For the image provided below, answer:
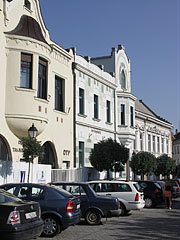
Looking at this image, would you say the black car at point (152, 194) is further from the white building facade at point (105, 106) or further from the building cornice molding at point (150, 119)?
the building cornice molding at point (150, 119)

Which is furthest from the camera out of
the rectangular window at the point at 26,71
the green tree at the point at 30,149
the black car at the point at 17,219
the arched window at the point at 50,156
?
the arched window at the point at 50,156

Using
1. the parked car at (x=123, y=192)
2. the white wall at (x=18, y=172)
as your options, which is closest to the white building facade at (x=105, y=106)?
the white wall at (x=18, y=172)

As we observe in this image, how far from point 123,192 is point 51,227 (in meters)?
5.82

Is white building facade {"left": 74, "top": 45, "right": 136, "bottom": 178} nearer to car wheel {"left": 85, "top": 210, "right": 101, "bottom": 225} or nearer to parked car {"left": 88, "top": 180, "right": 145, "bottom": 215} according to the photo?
parked car {"left": 88, "top": 180, "right": 145, "bottom": 215}

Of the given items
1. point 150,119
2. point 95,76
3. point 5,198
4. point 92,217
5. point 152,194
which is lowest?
point 92,217

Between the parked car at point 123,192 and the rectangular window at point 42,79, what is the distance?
623 centimetres

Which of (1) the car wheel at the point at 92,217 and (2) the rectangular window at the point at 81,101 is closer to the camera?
(1) the car wheel at the point at 92,217

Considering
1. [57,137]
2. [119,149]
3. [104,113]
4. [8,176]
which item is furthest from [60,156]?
[104,113]

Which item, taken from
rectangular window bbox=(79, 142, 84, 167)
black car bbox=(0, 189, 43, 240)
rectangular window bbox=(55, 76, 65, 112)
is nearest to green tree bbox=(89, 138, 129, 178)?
rectangular window bbox=(79, 142, 84, 167)

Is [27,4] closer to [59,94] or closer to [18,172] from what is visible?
[59,94]

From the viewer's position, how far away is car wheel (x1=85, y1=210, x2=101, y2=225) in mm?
13023

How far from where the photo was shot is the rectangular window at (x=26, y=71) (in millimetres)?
18391

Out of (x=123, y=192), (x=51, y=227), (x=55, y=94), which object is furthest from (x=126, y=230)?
(x=55, y=94)

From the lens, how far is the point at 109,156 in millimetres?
24453
